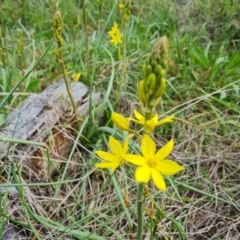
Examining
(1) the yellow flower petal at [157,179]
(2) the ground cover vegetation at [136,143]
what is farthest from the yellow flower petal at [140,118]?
(1) the yellow flower petal at [157,179]

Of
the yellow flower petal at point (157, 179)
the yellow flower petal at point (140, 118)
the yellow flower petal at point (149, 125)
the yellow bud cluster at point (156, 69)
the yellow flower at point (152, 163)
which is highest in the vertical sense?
the yellow bud cluster at point (156, 69)

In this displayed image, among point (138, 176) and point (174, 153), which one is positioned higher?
point (138, 176)

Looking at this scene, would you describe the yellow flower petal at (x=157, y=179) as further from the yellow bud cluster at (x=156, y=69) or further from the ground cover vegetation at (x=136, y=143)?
the yellow bud cluster at (x=156, y=69)

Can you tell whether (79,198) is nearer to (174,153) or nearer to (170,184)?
(170,184)

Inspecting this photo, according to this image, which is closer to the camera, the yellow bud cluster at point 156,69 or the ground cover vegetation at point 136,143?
the yellow bud cluster at point 156,69

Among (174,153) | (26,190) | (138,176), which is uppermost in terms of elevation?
(138,176)

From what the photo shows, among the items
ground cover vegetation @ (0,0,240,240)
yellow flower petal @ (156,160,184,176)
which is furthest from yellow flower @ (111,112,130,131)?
yellow flower petal @ (156,160,184,176)

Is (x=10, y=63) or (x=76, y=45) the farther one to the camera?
(x=76, y=45)

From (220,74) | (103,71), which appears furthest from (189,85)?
(103,71)
